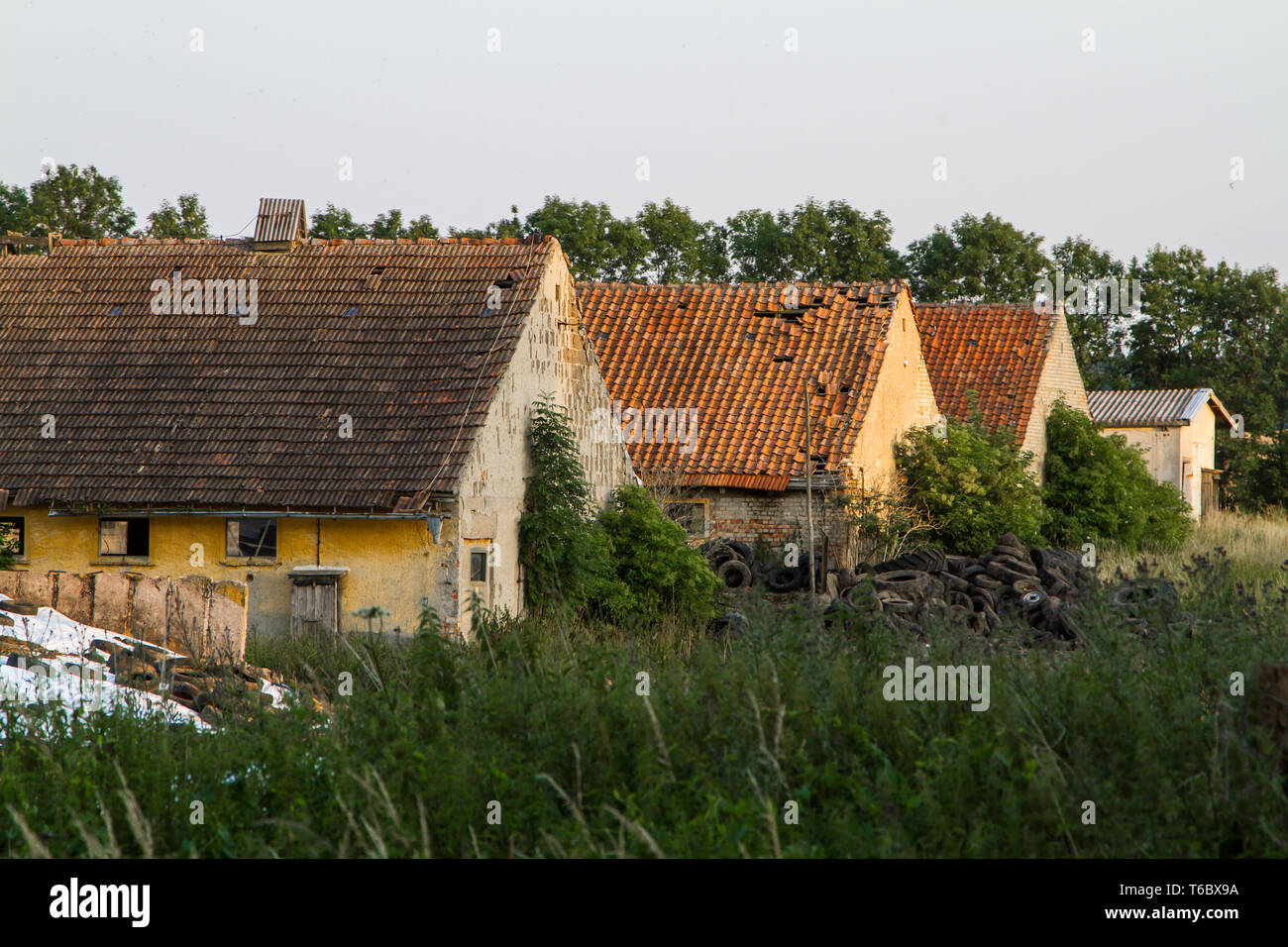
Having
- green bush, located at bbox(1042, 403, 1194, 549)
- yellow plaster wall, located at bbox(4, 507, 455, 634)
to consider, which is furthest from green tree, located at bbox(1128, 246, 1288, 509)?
yellow plaster wall, located at bbox(4, 507, 455, 634)

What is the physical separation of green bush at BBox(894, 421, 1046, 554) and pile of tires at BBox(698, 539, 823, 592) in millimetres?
3480

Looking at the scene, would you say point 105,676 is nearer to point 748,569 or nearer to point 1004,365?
point 748,569

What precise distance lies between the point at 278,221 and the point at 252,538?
672cm

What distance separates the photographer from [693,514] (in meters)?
24.5

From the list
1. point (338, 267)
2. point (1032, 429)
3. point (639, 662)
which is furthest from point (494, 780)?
point (1032, 429)

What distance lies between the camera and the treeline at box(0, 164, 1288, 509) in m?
48.1

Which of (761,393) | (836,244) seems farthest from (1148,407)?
(761,393)

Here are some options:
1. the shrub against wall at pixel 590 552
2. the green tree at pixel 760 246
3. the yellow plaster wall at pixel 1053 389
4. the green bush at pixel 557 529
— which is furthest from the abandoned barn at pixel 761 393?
the green tree at pixel 760 246
